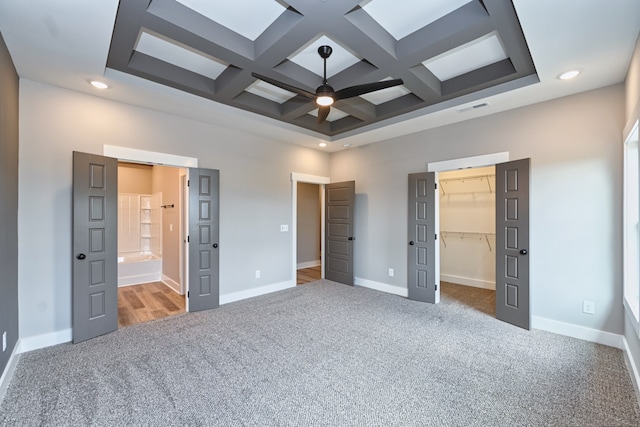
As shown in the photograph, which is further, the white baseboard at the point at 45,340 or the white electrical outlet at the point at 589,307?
the white electrical outlet at the point at 589,307

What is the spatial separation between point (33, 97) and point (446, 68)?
4419 millimetres

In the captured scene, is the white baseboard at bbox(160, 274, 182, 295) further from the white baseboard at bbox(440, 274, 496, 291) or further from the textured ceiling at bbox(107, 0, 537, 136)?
the white baseboard at bbox(440, 274, 496, 291)

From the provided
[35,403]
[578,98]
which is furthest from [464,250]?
[35,403]

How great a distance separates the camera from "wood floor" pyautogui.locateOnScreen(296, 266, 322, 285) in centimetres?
585

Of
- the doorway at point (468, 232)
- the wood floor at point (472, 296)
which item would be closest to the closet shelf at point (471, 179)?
the doorway at point (468, 232)

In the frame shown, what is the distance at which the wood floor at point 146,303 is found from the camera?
12.3 feet

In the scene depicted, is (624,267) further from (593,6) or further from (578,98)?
(593,6)

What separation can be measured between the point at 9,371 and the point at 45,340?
24.7 inches

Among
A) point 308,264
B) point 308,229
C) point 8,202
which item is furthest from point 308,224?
point 8,202

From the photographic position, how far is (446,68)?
3191mm

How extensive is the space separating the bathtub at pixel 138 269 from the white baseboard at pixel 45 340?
2.35m

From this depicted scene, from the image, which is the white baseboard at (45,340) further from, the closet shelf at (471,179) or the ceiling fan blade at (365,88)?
the closet shelf at (471,179)

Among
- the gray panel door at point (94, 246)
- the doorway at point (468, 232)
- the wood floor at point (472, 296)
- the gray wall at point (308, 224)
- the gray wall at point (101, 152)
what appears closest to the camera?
the gray wall at point (101, 152)

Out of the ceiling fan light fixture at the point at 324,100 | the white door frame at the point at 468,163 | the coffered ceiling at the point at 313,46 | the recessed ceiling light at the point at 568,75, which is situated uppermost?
the coffered ceiling at the point at 313,46
